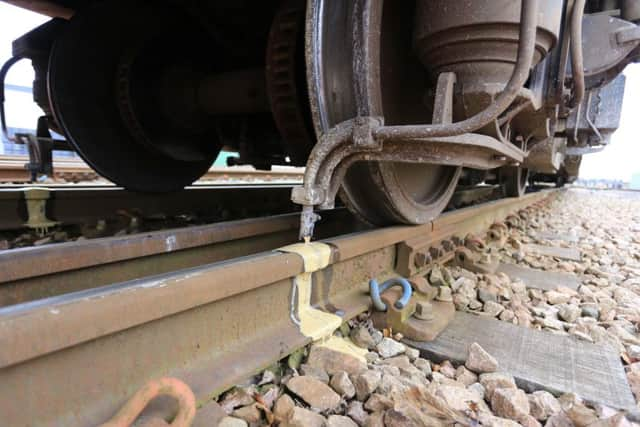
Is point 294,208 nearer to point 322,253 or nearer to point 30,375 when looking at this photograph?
point 322,253

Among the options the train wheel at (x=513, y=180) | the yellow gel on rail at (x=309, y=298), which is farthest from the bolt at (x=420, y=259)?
the train wheel at (x=513, y=180)

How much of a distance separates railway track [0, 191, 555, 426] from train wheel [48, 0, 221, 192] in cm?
131

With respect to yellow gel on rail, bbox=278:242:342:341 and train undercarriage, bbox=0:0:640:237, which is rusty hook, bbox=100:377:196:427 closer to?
yellow gel on rail, bbox=278:242:342:341

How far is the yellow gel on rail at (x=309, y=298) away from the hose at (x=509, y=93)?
46 centimetres

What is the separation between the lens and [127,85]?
96.7 inches

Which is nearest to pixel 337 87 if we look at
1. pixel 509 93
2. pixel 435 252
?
pixel 509 93

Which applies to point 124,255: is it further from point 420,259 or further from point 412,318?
point 420,259

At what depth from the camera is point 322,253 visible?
119 cm

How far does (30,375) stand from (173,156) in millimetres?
2299

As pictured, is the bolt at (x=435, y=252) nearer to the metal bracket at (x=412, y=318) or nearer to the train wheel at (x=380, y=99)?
the train wheel at (x=380, y=99)

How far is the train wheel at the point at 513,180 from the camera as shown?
4.62m

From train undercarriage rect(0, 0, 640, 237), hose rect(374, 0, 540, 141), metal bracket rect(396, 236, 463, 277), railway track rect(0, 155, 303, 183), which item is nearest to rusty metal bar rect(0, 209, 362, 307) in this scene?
train undercarriage rect(0, 0, 640, 237)

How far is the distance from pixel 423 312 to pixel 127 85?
2.33 meters

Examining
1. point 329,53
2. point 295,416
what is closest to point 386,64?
point 329,53
